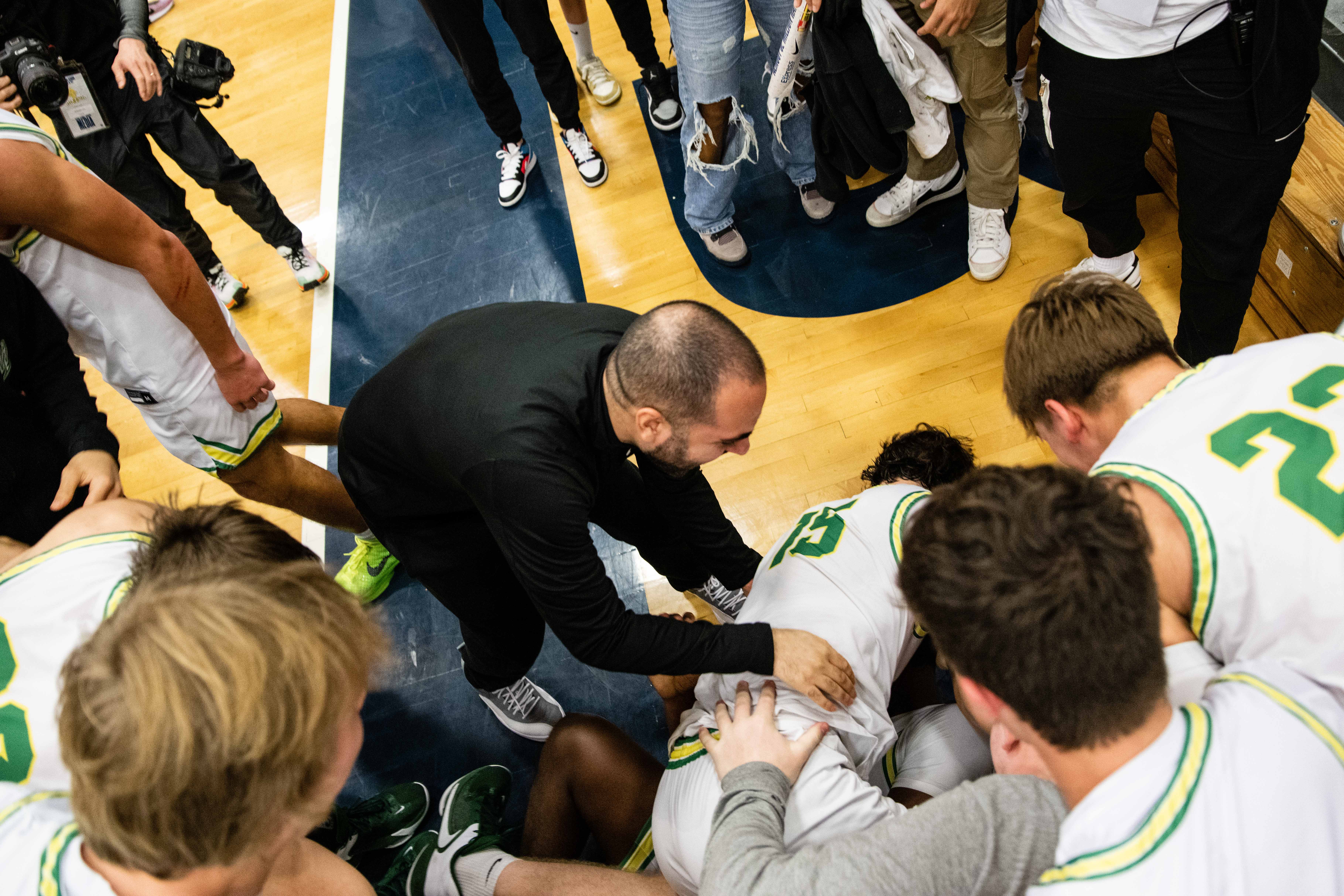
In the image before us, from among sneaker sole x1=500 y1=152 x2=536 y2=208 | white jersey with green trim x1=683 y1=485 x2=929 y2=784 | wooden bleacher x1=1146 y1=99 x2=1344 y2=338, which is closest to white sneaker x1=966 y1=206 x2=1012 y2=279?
wooden bleacher x1=1146 y1=99 x2=1344 y2=338

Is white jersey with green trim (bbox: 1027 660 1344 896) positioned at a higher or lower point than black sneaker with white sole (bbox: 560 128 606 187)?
higher

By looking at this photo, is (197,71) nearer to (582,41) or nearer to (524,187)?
(524,187)

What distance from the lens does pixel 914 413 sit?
2723 millimetres

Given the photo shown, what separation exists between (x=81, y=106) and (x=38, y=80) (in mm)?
355

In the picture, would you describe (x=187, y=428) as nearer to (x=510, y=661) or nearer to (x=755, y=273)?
(x=510, y=661)

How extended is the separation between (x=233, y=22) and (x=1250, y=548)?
19.8ft

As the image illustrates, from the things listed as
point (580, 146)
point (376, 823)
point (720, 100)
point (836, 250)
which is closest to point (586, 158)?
point (580, 146)

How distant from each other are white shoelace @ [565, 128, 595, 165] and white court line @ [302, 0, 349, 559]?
1206 mm

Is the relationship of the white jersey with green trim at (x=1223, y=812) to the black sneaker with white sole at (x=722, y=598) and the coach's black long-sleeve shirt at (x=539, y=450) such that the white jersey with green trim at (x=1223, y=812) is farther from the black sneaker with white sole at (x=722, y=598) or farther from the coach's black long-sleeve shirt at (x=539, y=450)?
the black sneaker with white sole at (x=722, y=598)

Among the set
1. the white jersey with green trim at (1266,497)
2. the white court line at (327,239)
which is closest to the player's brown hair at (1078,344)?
the white jersey with green trim at (1266,497)

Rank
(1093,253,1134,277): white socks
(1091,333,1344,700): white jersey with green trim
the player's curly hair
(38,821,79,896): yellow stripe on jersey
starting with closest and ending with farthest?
(38,821,79,896): yellow stripe on jersey
(1091,333,1344,700): white jersey with green trim
the player's curly hair
(1093,253,1134,277): white socks

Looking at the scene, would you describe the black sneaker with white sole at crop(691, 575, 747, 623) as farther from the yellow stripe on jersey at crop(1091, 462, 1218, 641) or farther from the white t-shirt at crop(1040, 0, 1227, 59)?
the white t-shirt at crop(1040, 0, 1227, 59)

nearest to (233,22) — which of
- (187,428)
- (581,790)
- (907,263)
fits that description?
(187,428)

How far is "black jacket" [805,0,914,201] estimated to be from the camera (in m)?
2.50
